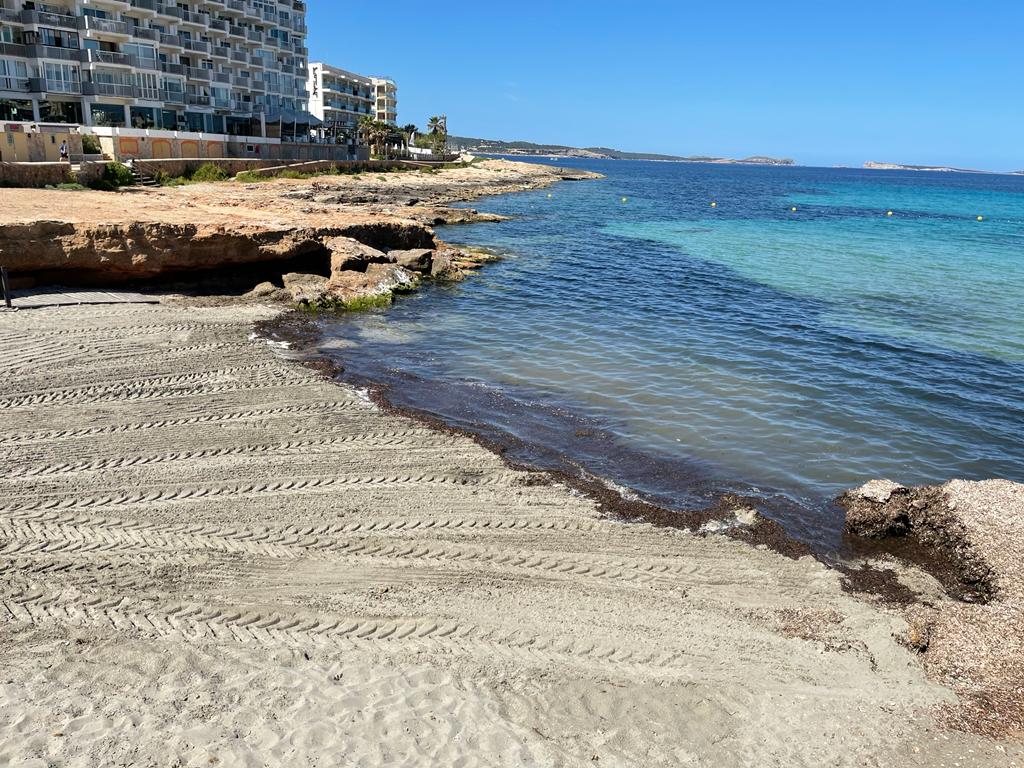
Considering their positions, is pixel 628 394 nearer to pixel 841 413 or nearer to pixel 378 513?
pixel 841 413

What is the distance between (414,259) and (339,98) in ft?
270

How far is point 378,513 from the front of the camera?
909 centimetres

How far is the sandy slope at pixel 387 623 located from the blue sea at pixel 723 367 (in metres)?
2.13

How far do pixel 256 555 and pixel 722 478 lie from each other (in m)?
6.84

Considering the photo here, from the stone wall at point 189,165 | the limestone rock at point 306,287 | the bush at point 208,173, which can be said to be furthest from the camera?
the bush at point 208,173

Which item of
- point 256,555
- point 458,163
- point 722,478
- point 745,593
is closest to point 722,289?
point 722,478

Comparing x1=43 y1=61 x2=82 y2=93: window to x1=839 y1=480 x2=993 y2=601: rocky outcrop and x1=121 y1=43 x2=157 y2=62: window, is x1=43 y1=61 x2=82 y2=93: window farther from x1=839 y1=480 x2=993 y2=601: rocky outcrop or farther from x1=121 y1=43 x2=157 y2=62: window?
x1=839 y1=480 x2=993 y2=601: rocky outcrop

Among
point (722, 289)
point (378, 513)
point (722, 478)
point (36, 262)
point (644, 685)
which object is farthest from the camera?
point (722, 289)

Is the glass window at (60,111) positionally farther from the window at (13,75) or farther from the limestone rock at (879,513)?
the limestone rock at (879,513)

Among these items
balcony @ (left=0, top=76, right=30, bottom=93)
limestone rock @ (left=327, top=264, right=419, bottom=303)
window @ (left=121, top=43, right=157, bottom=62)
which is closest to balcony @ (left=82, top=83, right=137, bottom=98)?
window @ (left=121, top=43, right=157, bottom=62)

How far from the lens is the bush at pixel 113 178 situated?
35.4 metres

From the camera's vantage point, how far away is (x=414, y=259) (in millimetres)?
26297

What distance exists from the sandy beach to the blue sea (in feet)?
6.83

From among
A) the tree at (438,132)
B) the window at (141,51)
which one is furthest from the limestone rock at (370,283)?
the tree at (438,132)
